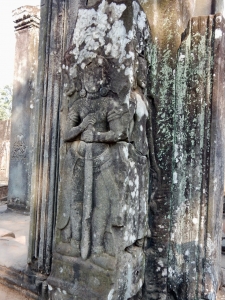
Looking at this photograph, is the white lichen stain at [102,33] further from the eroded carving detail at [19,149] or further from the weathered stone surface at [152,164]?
the eroded carving detail at [19,149]

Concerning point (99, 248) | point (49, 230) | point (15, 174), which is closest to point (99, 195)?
point (99, 248)

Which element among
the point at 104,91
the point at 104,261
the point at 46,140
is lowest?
the point at 104,261

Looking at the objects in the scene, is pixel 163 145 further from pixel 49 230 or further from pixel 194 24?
pixel 49 230

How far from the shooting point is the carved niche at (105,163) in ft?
6.15

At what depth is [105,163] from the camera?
1.95 m

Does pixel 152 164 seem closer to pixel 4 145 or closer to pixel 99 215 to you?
pixel 99 215

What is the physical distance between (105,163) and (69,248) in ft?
2.32

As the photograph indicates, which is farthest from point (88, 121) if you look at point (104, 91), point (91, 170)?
point (91, 170)

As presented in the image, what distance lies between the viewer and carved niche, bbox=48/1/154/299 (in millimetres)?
1875

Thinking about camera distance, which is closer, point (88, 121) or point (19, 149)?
point (88, 121)

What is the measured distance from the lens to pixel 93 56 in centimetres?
202

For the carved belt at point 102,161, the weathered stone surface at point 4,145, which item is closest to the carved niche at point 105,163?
the carved belt at point 102,161

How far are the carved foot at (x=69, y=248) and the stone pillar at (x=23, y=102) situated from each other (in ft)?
13.4

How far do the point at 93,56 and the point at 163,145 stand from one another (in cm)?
89
